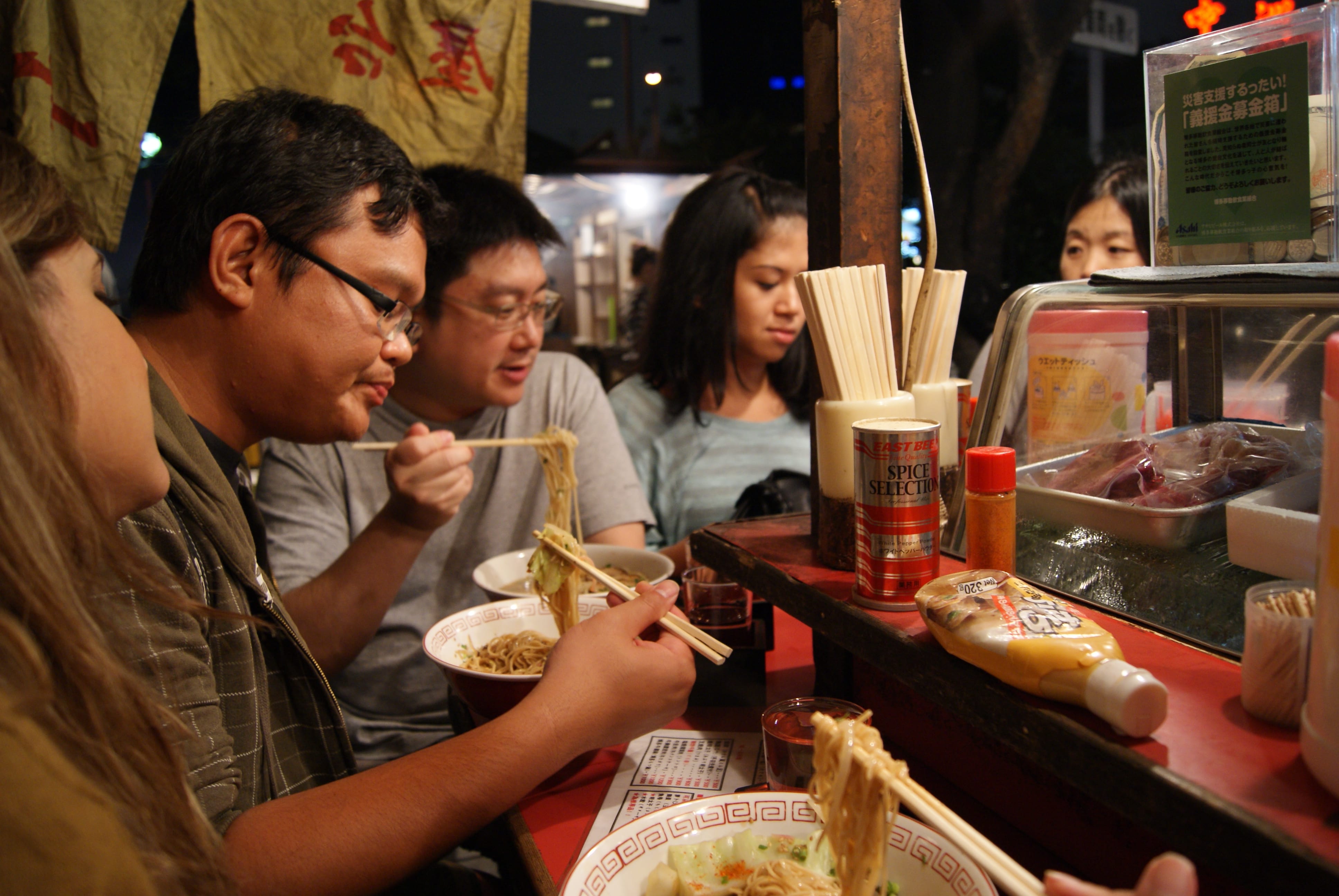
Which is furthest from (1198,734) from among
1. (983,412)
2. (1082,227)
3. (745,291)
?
(1082,227)

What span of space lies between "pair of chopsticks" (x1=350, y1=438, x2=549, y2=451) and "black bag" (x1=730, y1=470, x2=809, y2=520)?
790mm

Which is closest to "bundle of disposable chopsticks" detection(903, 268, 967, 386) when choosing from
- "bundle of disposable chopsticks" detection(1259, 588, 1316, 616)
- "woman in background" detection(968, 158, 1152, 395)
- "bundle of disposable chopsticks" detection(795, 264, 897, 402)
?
"bundle of disposable chopsticks" detection(795, 264, 897, 402)

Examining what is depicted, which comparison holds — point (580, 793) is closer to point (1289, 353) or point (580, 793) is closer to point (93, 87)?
point (1289, 353)

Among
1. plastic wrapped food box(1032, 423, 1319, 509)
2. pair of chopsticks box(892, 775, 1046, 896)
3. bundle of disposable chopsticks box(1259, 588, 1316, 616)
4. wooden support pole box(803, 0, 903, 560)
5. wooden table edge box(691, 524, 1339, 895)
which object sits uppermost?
wooden support pole box(803, 0, 903, 560)

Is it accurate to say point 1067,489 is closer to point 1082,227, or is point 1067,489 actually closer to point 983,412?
point 983,412

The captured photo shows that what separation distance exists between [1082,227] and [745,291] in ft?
5.70

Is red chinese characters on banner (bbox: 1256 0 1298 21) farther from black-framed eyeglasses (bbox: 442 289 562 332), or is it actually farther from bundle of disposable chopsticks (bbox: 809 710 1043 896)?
bundle of disposable chopsticks (bbox: 809 710 1043 896)

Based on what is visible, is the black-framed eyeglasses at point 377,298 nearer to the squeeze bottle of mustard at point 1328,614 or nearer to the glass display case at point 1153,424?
the glass display case at point 1153,424

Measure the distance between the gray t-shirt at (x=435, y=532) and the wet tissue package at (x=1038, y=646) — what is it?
2.09 meters

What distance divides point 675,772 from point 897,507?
0.76 metres

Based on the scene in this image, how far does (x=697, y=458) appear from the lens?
3861 millimetres

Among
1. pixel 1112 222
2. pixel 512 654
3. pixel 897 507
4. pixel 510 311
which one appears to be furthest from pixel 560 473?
pixel 1112 222

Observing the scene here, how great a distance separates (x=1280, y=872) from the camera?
78cm

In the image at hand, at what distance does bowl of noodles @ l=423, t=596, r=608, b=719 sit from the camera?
177cm
